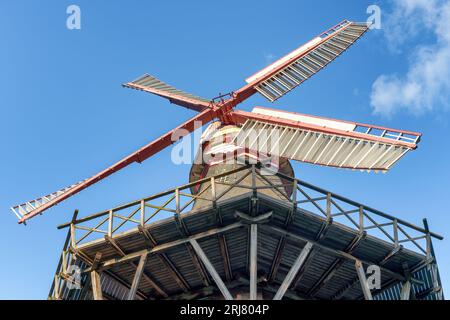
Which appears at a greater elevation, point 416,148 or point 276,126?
point 276,126

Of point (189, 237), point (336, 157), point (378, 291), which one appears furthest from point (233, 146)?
point (378, 291)

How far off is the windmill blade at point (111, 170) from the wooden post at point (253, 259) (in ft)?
24.7

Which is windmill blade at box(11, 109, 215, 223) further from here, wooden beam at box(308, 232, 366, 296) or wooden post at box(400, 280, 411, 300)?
wooden post at box(400, 280, 411, 300)

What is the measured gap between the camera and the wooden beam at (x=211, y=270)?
15203mm

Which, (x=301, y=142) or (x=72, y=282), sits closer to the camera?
(x=72, y=282)

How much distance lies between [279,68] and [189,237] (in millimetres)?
9859

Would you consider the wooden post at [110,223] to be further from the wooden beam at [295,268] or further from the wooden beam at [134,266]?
the wooden beam at [295,268]

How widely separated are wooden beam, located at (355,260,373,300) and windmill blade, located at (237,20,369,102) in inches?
339

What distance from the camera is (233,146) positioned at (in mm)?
20219

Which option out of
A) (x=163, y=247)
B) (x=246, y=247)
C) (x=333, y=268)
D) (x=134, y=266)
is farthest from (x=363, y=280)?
(x=134, y=266)

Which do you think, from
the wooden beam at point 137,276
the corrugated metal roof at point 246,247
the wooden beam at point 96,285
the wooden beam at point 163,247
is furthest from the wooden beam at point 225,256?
the wooden beam at point 96,285

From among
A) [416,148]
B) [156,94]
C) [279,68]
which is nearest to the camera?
[416,148]

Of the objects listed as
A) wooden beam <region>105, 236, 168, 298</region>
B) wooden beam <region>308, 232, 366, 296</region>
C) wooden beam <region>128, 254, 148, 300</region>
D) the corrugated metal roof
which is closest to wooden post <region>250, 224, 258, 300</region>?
the corrugated metal roof
